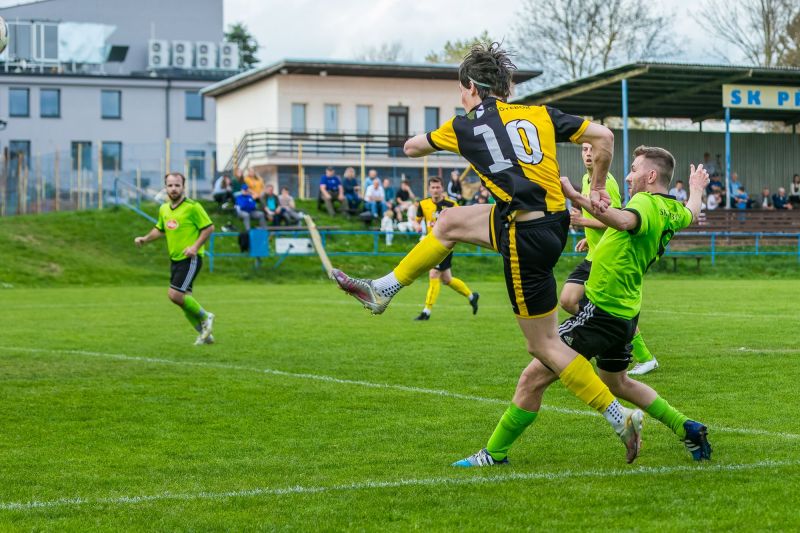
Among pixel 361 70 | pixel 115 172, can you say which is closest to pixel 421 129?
pixel 361 70

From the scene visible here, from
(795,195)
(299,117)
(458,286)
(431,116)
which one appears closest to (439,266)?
(458,286)

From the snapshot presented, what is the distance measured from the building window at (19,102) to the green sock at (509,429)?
205 feet

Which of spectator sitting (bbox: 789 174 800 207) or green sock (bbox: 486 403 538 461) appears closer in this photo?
green sock (bbox: 486 403 538 461)

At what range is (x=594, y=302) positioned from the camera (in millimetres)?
6680

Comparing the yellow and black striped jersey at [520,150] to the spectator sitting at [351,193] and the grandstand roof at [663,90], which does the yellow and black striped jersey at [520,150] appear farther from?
the spectator sitting at [351,193]

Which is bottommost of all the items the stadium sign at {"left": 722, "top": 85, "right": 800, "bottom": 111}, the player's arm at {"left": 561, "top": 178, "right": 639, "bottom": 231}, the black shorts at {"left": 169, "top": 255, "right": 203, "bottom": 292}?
the black shorts at {"left": 169, "top": 255, "right": 203, "bottom": 292}

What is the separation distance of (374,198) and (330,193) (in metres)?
1.69

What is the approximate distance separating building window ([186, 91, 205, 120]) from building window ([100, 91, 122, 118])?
3840 millimetres

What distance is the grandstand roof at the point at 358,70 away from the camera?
175 ft

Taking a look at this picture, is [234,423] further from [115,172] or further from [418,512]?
[115,172]

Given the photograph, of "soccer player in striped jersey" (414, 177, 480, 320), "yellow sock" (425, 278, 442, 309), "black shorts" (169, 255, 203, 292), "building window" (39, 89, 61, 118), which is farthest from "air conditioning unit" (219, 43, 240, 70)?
"black shorts" (169, 255, 203, 292)

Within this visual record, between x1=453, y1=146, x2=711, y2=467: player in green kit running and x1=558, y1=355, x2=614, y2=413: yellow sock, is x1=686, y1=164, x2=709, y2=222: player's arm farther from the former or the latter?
x1=558, y1=355, x2=614, y2=413: yellow sock

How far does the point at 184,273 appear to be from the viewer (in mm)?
14484

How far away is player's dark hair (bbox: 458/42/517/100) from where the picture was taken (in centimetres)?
627
